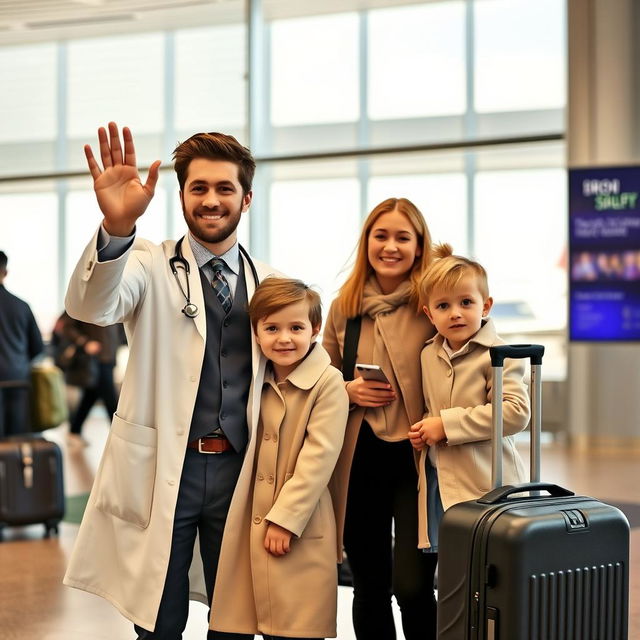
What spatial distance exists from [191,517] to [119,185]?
34.8 inches

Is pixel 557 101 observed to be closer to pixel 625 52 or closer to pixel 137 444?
pixel 625 52

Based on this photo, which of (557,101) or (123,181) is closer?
(123,181)

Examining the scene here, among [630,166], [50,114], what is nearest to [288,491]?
[630,166]

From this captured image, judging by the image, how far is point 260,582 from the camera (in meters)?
2.84

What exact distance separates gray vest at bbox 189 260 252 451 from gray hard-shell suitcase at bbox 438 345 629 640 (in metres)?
0.64

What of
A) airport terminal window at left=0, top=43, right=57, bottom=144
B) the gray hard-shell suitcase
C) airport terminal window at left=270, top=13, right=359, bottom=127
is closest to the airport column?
airport terminal window at left=270, top=13, right=359, bottom=127

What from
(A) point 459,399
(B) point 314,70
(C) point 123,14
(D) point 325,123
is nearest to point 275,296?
(A) point 459,399

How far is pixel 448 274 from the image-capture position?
2.86 m

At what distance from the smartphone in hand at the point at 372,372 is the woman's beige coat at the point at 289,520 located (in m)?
0.08

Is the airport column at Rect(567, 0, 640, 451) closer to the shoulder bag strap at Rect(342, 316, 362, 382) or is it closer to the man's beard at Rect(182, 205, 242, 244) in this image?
the shoulder bag strap at Rect(342, 316, 362, 382)

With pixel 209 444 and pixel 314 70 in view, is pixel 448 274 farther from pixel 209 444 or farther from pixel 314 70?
pixel 314 70

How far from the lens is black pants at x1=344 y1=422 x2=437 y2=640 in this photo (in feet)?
9.75

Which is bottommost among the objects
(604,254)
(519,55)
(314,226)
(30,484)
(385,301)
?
(30,484)

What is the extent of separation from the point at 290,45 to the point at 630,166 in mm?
4316
